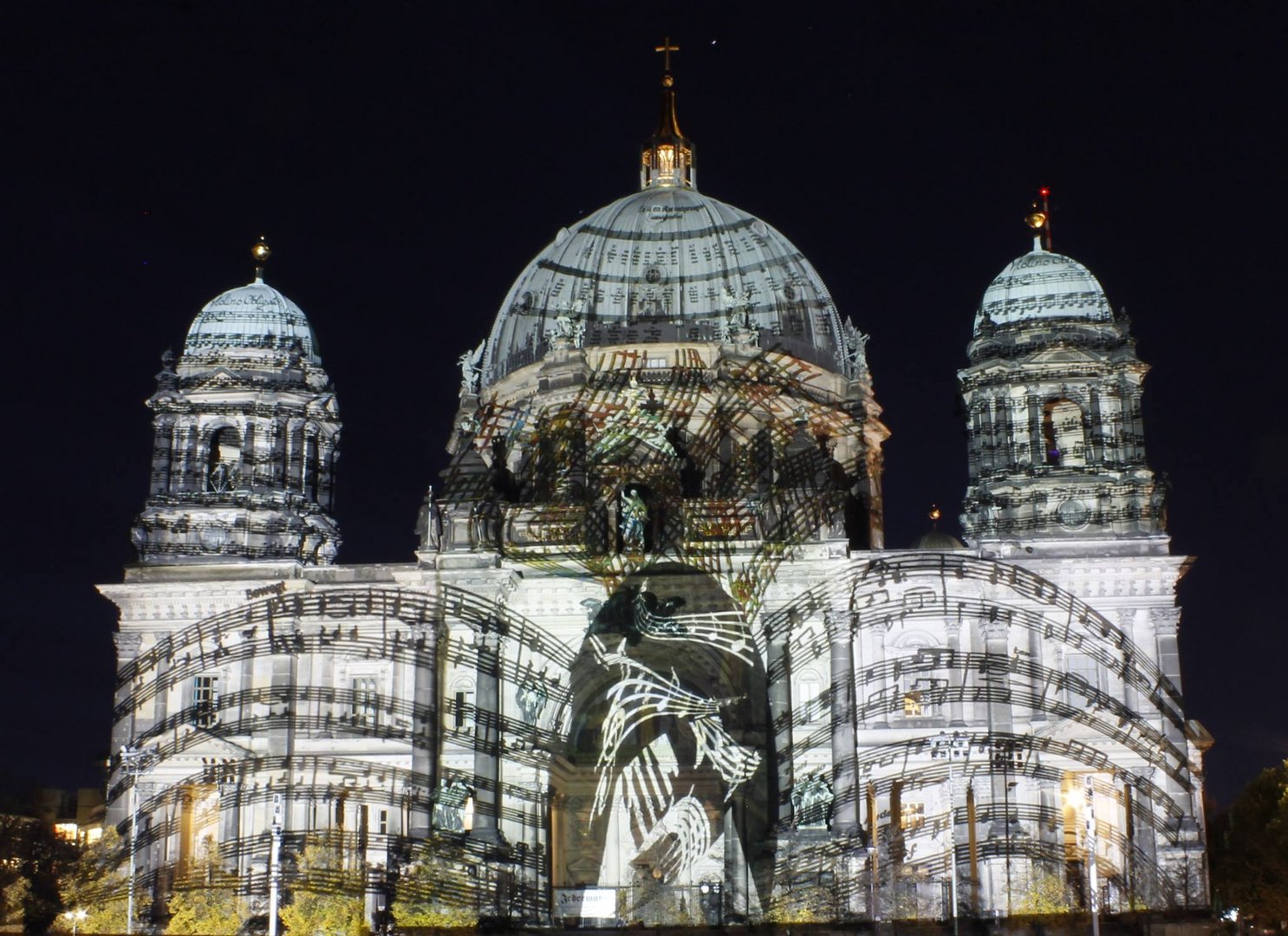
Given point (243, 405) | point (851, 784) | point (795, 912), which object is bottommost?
point (795, 912)

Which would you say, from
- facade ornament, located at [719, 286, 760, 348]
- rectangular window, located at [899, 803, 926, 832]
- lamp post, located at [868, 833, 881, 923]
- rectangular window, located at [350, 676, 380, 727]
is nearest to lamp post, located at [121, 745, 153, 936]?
rectangular window, located at [350, 676, 380, 727]

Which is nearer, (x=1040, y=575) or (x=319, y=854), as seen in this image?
(x=319, y=854)

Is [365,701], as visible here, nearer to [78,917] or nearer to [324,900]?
[324,900]

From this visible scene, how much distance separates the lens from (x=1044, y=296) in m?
76.1

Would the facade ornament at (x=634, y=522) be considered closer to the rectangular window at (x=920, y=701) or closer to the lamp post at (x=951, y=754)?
the rectangular window at (x=920, y=701)

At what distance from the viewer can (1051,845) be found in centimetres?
6338

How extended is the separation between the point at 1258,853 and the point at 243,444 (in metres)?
41.5

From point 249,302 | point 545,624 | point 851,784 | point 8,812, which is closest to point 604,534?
point 545,624

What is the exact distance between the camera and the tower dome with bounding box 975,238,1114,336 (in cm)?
7575

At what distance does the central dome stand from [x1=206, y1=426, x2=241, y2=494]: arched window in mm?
13390

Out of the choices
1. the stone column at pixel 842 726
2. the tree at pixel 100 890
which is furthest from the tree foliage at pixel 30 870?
the stone column at pixel 842 726

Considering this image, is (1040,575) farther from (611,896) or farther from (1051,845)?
(611,896)

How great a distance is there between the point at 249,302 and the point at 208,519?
30.1ft

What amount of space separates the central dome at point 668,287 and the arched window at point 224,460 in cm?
1339
